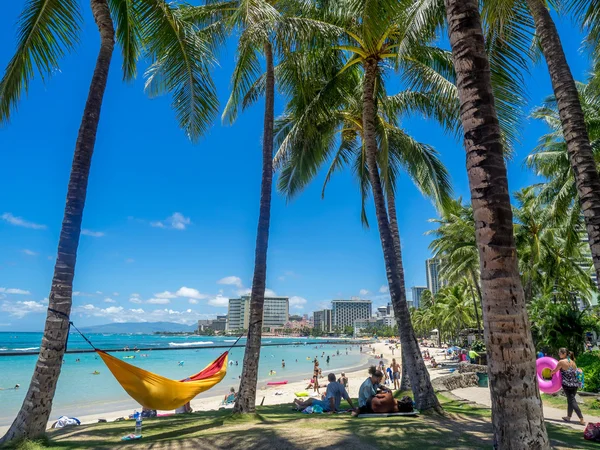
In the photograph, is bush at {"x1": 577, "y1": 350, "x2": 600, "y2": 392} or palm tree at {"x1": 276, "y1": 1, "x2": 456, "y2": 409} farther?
bush at {"x1": 577, "y1": 350, "x2": 600, "y2": 392}

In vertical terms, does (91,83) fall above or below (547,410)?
above

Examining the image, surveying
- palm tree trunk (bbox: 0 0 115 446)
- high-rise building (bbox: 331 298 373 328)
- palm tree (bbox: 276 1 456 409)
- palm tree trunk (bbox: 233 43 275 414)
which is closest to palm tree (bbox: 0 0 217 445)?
palm tree trunk (bbox: 0 0 115 446)

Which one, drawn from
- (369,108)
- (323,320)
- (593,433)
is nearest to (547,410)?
(593,433)

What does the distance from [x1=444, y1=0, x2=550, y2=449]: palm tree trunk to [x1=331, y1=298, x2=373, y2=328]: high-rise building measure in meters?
185

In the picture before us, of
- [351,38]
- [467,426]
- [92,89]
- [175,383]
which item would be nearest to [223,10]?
[351,38]

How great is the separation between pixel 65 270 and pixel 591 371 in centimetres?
1185

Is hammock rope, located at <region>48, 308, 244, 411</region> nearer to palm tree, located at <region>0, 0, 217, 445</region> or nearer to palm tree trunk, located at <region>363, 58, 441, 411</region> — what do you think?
palm tree, located at <region>0, 0, 217, 445</region>

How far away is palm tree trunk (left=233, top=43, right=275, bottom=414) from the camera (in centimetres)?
653

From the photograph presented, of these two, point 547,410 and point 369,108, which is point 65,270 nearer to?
point 369,108

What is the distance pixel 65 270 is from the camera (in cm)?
514

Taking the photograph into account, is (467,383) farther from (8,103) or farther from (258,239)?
(8,103)

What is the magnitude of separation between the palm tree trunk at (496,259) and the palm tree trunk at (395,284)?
4.94 m

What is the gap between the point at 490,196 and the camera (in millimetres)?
2592

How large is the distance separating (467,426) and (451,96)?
6.00 meters
